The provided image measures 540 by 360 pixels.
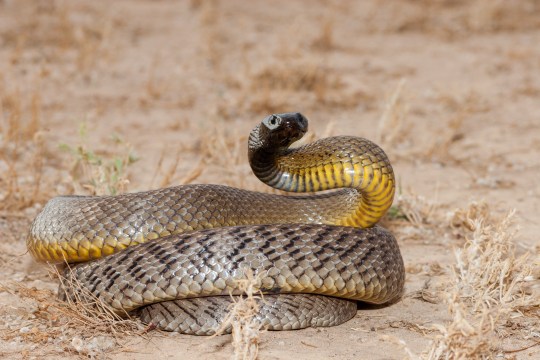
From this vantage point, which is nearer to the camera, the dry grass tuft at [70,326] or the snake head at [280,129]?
the dry grass tuft at [70,326]

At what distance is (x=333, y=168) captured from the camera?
4.80m

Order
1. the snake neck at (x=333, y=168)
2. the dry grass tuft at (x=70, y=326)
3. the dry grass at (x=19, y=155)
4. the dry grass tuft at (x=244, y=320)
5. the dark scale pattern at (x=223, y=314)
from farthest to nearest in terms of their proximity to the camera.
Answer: the dry grass at (x=19, y=155), the snake neck at (x=333, y=168), the dark scale pattern at (x=223, y=314), the dry grass tuft at (x=70, y=326), the dry grass tuft at (x=244, y=320)

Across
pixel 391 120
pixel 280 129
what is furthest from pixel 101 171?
pixel 391 120

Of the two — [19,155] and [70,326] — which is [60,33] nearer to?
[19,155]

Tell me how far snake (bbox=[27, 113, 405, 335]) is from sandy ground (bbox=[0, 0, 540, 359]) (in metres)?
0.19

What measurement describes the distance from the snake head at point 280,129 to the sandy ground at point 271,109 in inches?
44.8

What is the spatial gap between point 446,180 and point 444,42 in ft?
19.2

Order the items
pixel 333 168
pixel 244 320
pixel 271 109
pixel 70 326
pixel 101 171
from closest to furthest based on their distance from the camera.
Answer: pixel 244 320 < pixel 70 326 < pixel 333 168 < pixel 101 171 < pixel 271 109

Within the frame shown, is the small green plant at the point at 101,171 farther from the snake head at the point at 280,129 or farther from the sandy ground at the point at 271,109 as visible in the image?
the snake head at the point at 280,129

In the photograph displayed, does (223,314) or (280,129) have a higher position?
(280,129)

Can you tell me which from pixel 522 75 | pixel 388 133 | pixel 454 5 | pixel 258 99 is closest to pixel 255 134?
pixel 388 133

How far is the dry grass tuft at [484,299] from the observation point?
370 cm

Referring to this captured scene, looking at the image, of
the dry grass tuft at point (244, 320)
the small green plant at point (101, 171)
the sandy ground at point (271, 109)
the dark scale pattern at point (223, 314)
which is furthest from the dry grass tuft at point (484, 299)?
the small green plant at point (101, 171)

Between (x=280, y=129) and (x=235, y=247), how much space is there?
2.41 feet
